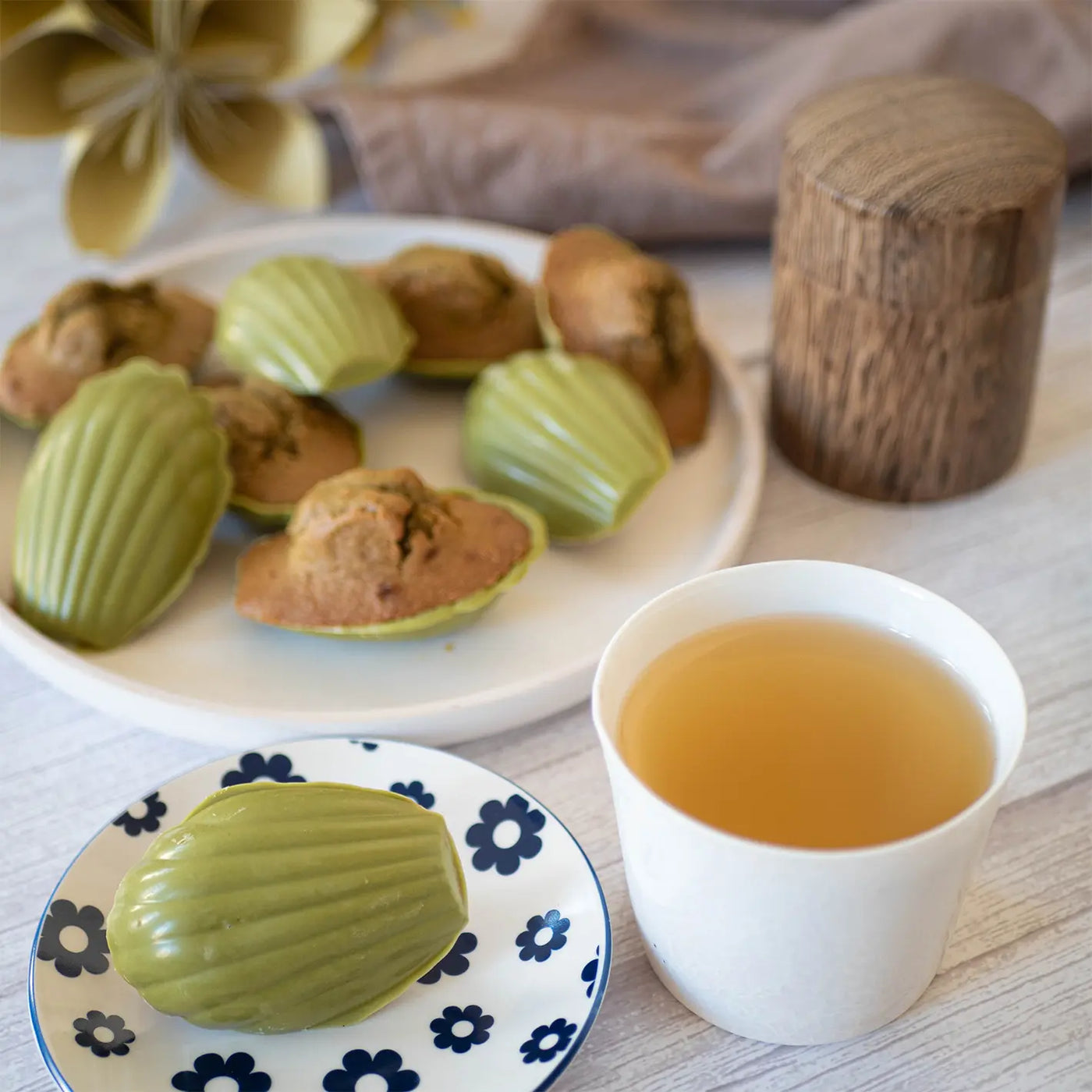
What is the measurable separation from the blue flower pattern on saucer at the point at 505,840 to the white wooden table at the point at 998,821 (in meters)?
0.04

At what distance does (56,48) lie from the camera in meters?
0.73

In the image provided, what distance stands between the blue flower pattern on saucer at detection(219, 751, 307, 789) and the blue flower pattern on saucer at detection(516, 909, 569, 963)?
93 millimetres

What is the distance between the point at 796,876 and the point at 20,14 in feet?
2.10

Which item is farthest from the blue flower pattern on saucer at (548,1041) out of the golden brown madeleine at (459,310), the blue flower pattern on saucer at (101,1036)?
the golden brown madeleine at (459,310)

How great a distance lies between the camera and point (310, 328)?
582mm

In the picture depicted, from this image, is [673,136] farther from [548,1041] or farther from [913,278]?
[548,1041]

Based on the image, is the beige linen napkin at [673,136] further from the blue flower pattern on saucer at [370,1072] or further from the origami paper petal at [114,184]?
the blue flower pattern on saucer at [370,1072]

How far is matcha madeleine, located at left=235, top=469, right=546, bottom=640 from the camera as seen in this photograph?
1.64ft

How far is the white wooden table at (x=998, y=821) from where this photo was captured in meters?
0.39

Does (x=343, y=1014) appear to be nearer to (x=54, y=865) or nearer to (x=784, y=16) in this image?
(x=54, y=865)

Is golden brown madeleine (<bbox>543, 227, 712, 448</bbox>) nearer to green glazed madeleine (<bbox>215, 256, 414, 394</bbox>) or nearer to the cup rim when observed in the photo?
green glazed madeleine (<bbox>215, 256, 414, 394</bbox>)

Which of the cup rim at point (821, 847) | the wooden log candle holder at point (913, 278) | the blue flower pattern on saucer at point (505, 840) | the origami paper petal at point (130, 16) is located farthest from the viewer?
the origami paper petal at point (130, 16)

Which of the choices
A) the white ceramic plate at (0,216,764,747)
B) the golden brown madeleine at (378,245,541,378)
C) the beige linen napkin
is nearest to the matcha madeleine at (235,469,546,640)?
the white ceramic plate at (0,216,764,747)

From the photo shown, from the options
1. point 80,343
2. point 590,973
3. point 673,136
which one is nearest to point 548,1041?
point 590,973
